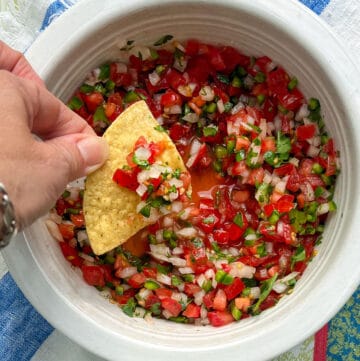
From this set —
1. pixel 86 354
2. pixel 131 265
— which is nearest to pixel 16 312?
pixel 86 354

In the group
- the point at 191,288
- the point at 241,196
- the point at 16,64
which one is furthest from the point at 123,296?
the point at 16,64

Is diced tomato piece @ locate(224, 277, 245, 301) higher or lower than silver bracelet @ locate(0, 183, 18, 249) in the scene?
lower

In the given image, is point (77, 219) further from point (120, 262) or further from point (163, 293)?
point (163, 293)

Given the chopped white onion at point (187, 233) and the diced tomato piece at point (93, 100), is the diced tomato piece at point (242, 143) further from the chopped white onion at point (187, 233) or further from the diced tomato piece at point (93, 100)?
the diced tomato piece at point (93, 100)

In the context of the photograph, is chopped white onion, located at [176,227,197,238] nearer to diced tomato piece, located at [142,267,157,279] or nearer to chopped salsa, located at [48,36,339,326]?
chopped salsa, located at [48,36,339,326]

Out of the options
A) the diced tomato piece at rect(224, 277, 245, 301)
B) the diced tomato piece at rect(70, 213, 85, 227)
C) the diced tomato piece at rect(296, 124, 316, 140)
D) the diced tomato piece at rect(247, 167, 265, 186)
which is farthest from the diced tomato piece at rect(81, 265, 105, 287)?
the diced tomato piece at rect(296, 124, 316, 140)

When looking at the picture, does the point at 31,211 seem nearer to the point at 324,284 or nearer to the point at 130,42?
the point at 130,42
